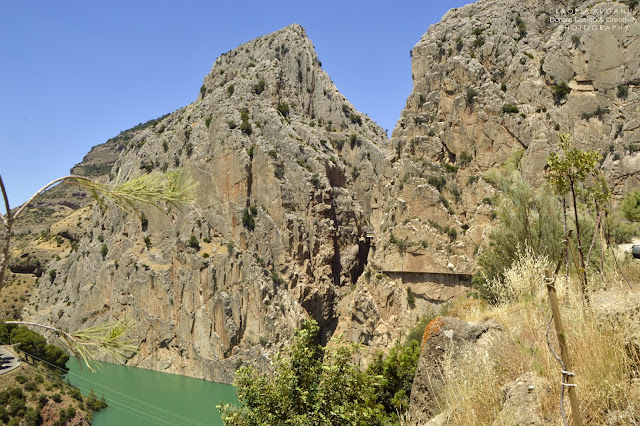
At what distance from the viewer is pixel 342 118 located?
56469 millimetres

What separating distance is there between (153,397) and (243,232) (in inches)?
628

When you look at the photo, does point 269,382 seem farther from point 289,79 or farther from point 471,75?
point 289,79

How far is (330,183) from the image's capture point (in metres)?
49.3

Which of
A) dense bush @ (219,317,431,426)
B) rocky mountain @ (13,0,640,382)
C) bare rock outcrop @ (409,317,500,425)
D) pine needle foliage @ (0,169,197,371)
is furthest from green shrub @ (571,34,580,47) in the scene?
pine needle foliage @ (0,169,197,371)

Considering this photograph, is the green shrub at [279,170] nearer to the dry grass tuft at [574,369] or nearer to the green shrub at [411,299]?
the green shrub at [411,299]

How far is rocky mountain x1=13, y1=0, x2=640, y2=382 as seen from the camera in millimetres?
32312

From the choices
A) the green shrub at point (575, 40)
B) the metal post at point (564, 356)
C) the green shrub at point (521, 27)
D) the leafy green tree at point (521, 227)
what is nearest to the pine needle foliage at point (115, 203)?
the metal post at point (564, 356)

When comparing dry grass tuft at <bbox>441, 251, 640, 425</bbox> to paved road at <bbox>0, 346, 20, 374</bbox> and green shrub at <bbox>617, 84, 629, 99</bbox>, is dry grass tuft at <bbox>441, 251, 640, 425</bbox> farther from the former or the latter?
paved road at <bbox>0, 346, 20, 374</bbox>

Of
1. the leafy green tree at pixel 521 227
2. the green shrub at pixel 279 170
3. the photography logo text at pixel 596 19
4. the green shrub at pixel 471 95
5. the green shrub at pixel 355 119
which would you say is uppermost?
the green shrub at pixel 355 119

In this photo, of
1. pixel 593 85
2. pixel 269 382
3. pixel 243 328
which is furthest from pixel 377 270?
pixel 269 382

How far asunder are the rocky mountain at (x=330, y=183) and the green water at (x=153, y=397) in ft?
5.31

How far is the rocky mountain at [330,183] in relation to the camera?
3231cm

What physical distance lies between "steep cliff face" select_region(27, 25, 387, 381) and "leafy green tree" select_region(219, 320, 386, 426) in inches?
1322

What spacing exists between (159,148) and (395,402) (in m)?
48.6
